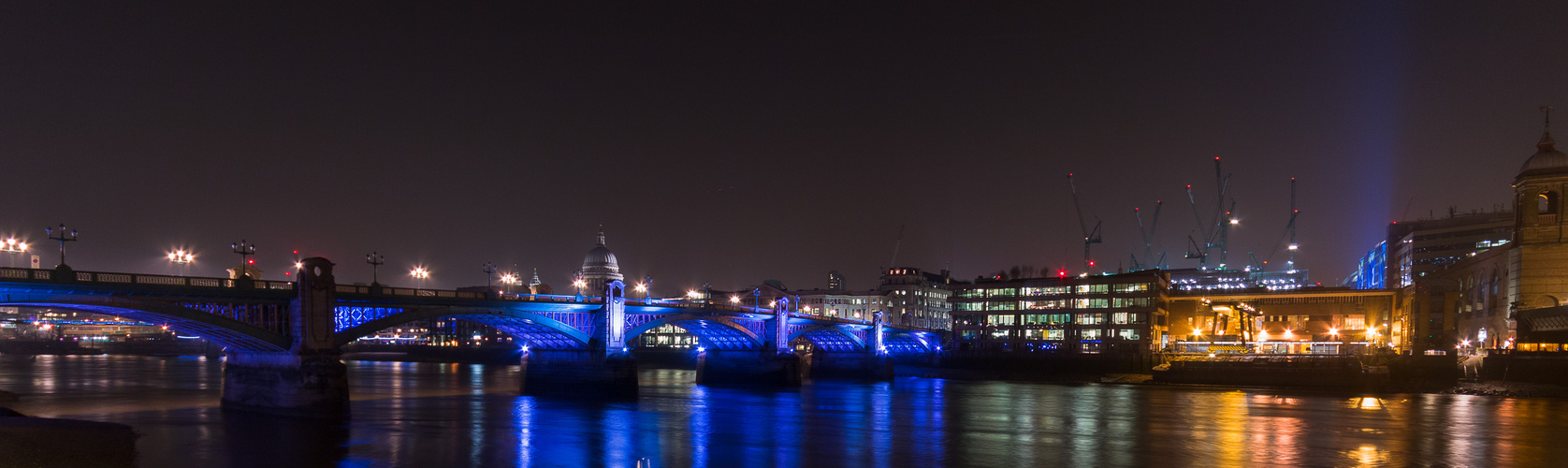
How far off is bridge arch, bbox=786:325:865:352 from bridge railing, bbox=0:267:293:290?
231ft

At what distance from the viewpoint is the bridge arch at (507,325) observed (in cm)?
6086

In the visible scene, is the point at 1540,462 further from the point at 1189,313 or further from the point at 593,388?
the point at 1189,313

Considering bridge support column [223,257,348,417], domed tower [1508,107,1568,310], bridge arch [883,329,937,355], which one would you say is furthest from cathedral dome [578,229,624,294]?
domed tower [1508,107,1568,310]

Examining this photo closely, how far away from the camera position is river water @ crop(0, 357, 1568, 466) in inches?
1735

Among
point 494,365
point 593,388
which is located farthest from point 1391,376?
point 494,365

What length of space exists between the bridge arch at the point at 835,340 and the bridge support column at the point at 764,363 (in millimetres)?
12013

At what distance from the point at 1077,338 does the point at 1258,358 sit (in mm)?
37011

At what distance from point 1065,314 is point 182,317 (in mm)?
123222

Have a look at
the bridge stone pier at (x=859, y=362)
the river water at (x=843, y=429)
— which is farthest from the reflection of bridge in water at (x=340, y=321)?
the bridge stone pier at (x=859, y=362)

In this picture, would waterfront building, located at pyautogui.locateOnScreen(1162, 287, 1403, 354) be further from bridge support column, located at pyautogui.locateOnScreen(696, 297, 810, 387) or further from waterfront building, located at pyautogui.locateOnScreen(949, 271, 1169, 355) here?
bridge support column, located at pyautogui.locateOnScreen(696, 297, 810, 387)

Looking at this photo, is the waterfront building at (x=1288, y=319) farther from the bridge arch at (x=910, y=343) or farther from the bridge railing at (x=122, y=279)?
the bridge railing at (x=122, y=279)

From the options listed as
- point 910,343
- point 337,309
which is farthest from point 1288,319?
point 337,309

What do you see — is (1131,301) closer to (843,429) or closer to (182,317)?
(843,429)

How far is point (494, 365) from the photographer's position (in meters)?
161
